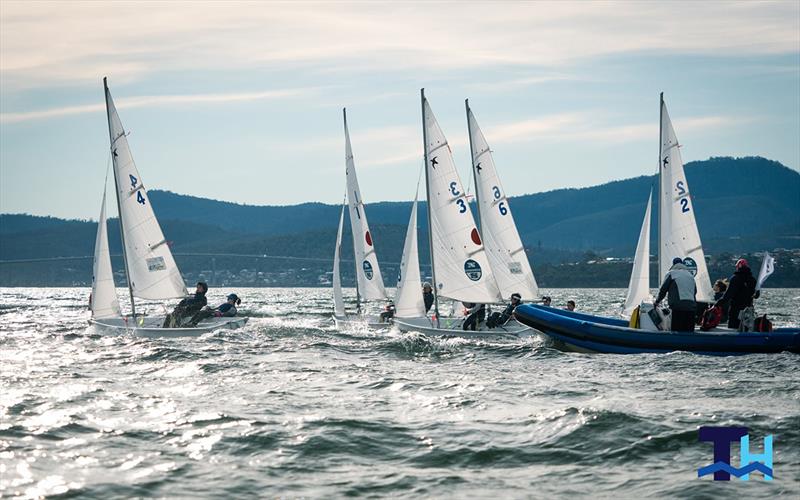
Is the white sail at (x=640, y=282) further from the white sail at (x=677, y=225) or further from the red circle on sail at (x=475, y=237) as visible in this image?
the red circle on sail at (x=475, y=237)

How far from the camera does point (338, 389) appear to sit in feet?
51.1

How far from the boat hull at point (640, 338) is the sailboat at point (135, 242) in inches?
338

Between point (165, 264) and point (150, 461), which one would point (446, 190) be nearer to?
point (165, 264)

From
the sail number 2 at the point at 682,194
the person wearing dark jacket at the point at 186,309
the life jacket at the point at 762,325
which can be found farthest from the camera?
the sail number 2 at the point at 682,194

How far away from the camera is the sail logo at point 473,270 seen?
82.8ft

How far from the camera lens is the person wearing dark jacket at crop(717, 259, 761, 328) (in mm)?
19062

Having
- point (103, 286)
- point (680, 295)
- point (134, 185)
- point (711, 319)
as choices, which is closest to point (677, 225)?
point (711, 319)

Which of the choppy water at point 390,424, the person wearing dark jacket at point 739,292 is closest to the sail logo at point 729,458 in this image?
the choppy water at point 390,424

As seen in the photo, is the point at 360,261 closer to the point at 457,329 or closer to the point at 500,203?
the point at 500,203

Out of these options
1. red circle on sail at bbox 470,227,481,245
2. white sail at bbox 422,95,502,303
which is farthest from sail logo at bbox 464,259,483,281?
red circle on sail at bbox 470,227,481,245

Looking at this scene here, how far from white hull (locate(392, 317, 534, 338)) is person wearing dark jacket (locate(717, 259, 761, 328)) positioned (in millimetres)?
4284

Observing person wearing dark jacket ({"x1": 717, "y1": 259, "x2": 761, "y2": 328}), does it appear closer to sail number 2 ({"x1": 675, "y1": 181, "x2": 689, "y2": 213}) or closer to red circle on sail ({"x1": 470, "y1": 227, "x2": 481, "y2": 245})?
red circle on sail ({"x1": 470, "y1": 227, "x2": 481, "y2": 245})

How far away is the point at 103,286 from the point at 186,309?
261cm

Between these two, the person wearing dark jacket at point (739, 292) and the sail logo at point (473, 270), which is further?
the sail logo at point (473, 270)
